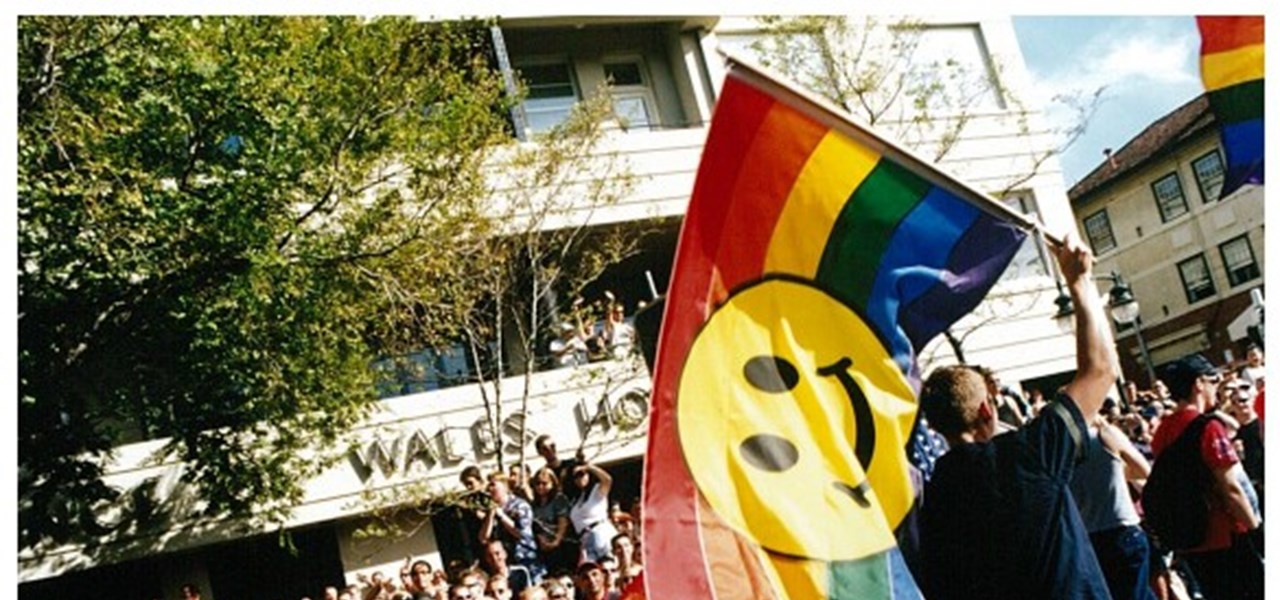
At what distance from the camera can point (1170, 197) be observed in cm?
3369

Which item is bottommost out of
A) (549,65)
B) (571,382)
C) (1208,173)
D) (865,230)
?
(865,230)

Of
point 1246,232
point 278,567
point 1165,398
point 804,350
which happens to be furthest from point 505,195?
point 1246,232

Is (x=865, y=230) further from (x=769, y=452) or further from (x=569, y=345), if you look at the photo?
(x=569, y=345)

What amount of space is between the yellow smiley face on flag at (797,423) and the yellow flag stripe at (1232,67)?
1.79 meters

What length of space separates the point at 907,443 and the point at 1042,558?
47 centimetres

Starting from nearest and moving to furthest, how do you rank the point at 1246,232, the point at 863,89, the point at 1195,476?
the point at 1195,476 → the point at 863,89 → the point at 1246,232

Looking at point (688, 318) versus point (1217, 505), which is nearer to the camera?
point (688, 318)

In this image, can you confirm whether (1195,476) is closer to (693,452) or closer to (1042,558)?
(1042,558)

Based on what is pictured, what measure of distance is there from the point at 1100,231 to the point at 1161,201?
Answer: 95.9 inches

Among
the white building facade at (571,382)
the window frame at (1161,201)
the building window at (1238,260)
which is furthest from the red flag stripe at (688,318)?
the window frame at (1161,201)

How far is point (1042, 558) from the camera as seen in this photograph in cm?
323

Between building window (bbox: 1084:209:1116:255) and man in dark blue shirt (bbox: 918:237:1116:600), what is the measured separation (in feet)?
112

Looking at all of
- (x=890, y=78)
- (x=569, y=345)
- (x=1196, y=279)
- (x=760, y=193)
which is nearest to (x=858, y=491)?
(x=760, y=193)

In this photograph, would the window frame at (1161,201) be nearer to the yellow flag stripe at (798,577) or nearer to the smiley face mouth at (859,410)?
the smiley face mouth at (859,410)
